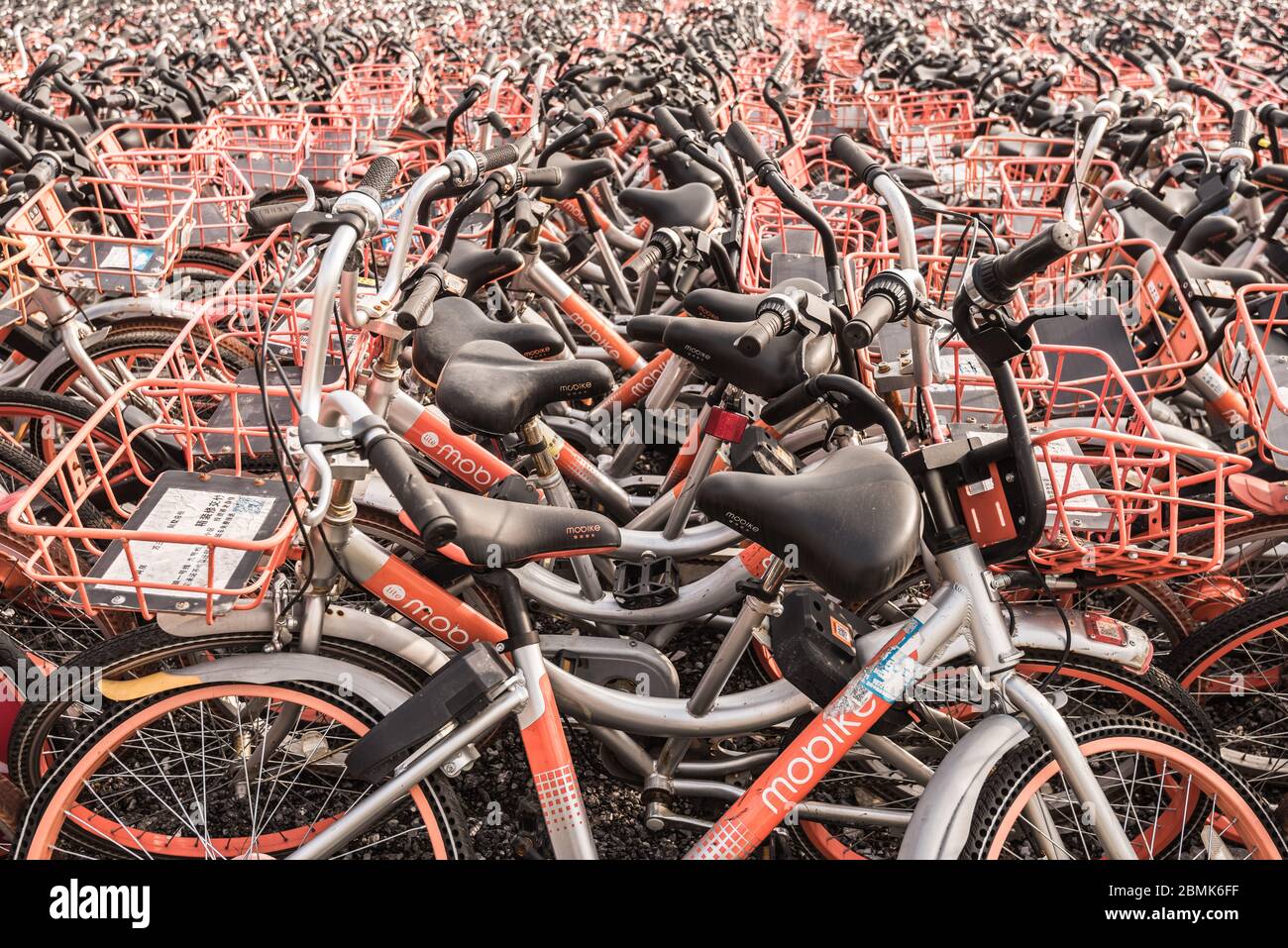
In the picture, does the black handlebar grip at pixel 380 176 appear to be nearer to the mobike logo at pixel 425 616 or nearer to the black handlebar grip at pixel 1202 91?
the mobike logo at pixel 425 616

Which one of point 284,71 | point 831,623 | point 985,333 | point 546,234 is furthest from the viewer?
point 284,71

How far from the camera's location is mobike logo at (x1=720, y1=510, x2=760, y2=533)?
68.8 inches

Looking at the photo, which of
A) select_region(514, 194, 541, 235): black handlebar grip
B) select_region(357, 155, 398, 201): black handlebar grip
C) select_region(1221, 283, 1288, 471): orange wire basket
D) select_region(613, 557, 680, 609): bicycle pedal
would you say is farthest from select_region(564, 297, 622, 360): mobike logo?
select_region(1221, 283, 1288, 471): orange wire basket

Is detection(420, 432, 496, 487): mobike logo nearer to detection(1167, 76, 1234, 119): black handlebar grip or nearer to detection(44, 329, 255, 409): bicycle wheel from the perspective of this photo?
detection(44, 329, 255, 409): bicycle wheel

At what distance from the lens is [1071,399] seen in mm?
3172

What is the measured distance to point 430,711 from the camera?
1758 mm

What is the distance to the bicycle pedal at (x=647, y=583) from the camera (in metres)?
2.66

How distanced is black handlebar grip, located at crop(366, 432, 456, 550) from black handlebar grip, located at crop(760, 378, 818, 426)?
962 mm

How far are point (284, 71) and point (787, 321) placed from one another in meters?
6.83

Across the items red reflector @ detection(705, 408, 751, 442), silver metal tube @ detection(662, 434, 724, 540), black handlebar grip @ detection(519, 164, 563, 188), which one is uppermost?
black handlebar grip @ detection(519, 164, 563, 188)

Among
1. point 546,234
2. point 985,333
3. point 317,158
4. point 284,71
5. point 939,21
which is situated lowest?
point 985,333

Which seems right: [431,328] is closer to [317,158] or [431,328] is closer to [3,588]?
[3,588]

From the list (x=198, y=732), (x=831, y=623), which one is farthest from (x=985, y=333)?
(x=198, y=732)
